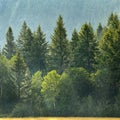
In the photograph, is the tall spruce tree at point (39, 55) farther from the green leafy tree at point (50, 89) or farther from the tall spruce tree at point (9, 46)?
the green leafy tree at point (50, 89)

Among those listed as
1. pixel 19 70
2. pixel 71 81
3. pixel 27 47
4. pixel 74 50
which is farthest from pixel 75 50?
pixel 27 47

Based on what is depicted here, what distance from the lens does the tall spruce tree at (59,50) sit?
97.4 m

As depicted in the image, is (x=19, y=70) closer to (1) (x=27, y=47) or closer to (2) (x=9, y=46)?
(1) (x=27, y=47)

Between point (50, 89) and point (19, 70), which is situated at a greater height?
point (19, 70)

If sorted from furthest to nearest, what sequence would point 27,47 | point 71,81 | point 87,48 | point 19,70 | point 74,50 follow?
point 27,47, point 74,50, point 87,48, point 19,70, point 71,81

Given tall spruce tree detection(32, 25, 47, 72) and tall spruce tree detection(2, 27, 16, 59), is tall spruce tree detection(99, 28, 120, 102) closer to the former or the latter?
tall spruce tree detection(32, 25, 47, 72)

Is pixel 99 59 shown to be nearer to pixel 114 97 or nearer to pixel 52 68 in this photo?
pixel 114 97

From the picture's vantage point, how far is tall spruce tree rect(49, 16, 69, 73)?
319 ft

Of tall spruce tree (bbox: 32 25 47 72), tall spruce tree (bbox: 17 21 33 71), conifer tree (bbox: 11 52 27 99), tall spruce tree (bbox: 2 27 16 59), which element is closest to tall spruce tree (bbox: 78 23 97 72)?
conifer tree (bbox: 11 52 27 99)

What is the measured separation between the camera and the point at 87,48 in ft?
313

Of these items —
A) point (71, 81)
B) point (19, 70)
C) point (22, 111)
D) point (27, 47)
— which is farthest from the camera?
point (27, 47)

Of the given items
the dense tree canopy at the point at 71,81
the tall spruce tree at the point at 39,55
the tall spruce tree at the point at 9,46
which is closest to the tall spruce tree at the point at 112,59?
the dense tree canopy at the point at 71,81

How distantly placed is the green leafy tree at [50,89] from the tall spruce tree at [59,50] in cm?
945

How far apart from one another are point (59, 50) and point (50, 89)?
12948mm
